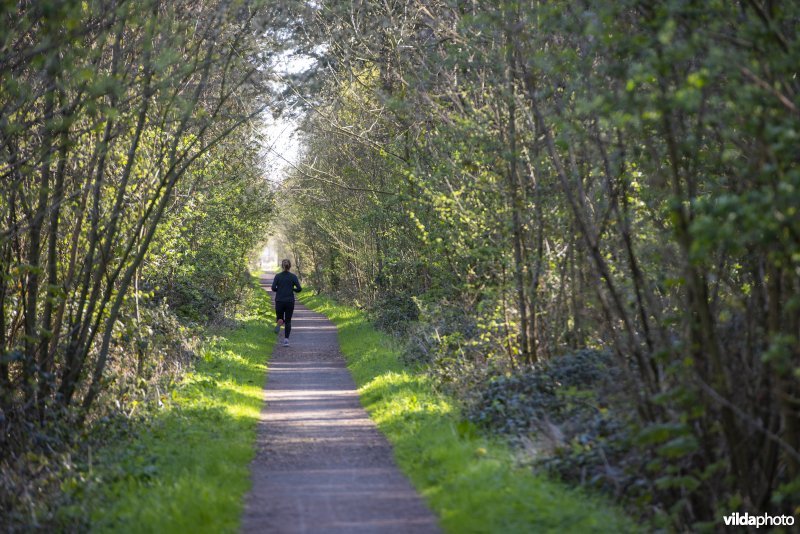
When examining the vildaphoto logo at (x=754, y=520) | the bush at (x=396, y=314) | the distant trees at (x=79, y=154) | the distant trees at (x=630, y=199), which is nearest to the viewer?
the distant trees at (x=630, y=199)

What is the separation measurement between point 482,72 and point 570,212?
3.73 metres

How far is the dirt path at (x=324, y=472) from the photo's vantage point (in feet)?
Result: 24.9

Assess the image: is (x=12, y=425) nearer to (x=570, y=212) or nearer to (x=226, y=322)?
(x=570, y=212)

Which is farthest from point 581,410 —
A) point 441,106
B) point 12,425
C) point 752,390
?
point 441,106

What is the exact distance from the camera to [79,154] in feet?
41.1

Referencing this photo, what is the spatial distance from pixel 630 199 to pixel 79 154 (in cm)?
741

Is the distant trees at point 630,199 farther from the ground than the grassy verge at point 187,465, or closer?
farther from the ground

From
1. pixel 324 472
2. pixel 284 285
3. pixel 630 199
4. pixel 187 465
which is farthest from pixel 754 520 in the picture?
pixel 284 285

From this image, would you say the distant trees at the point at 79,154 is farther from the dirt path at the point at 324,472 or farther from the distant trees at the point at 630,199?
the distant trees at the point at 630,199

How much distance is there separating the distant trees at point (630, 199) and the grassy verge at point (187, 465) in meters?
3.58

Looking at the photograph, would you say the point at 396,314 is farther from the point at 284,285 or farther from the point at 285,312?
the point at 284,285

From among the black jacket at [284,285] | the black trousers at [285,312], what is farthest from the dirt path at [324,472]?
the black trousers at [285,312]

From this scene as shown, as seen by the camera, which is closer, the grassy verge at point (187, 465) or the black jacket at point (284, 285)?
the grassy verge at point (187, 465)

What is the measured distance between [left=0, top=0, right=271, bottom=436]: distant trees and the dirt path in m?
2.59
